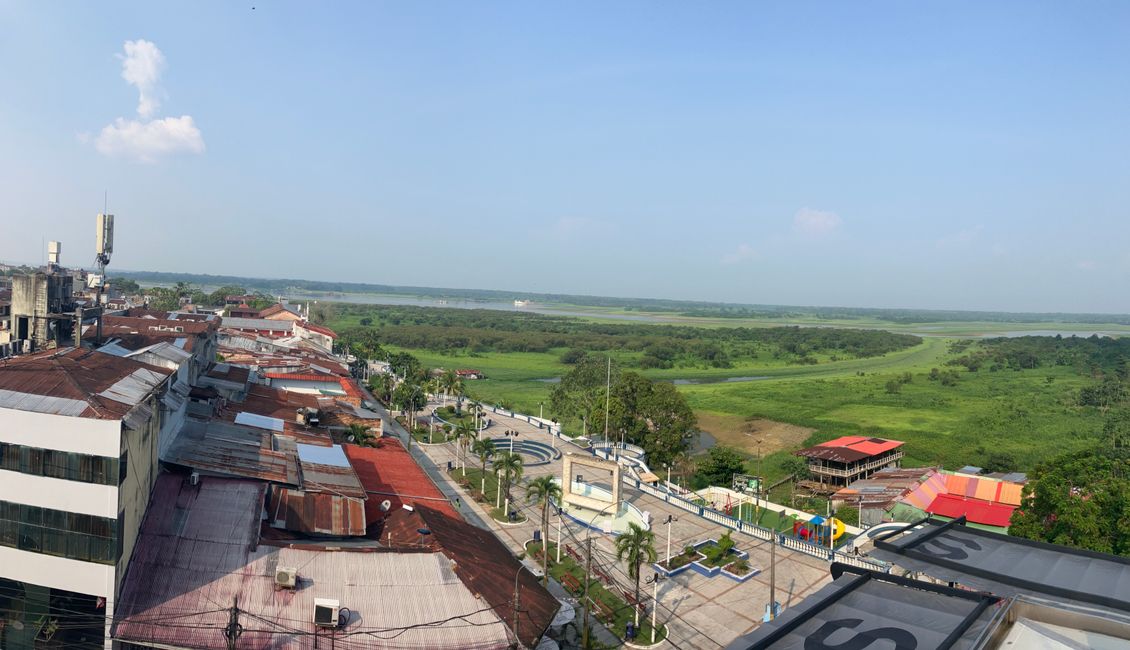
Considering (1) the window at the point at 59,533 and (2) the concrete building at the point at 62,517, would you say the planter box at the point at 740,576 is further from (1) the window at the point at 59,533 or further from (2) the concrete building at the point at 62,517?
(1) the window at the point at 59,533

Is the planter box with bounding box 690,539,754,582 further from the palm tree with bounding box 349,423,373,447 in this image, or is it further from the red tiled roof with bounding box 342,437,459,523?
the palm tree with bounding box 349,423,373,447

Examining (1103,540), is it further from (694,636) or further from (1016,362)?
(1016,362)

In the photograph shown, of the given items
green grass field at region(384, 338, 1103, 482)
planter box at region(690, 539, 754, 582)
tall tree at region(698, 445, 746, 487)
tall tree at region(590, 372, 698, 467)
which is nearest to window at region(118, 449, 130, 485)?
planter box at region(690, 539, 754, 582)

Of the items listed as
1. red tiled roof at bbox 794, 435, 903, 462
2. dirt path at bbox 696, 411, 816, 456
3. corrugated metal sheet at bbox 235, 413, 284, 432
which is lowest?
dirt path at bbox 696, 411, 816, 456

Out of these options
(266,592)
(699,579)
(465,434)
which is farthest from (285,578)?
(465,434)

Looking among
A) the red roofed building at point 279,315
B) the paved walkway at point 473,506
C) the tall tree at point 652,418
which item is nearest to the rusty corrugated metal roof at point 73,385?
the paved walkway at point 473,506

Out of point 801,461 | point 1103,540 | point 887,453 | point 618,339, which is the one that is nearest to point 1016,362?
point 618,339
